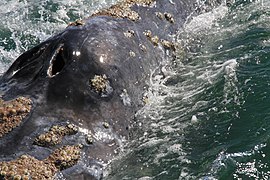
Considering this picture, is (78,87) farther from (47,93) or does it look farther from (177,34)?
(177,34)

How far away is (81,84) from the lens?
6625mm

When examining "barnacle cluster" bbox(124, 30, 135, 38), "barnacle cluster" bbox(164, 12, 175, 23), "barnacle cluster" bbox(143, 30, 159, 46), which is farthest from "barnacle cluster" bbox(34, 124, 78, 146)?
"barnacle cluster" bbox(164, 12, 175, 23)

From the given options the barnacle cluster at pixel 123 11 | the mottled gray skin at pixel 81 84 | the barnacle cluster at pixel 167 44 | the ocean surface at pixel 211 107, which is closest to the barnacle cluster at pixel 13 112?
the mottled gray skin at pixel 81 84

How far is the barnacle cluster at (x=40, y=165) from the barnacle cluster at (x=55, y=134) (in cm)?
13

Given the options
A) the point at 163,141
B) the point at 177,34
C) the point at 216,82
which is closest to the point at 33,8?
the point at 177,34

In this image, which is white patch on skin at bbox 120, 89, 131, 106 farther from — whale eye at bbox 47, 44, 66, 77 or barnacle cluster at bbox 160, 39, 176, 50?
barnacle cluster at bbox 160, 39, 176, 50

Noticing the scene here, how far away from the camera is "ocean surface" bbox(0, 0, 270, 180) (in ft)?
20.0

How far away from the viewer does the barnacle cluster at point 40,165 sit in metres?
5.46

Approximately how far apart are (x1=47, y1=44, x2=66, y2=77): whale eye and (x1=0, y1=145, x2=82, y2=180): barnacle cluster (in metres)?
1.13

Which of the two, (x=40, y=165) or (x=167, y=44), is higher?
(x=167, y=44)

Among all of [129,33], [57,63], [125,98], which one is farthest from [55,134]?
[129,33]

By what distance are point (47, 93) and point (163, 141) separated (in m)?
1.64

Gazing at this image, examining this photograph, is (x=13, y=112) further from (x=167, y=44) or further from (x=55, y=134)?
(x=167, y=44)

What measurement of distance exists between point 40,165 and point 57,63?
64.0 inches
